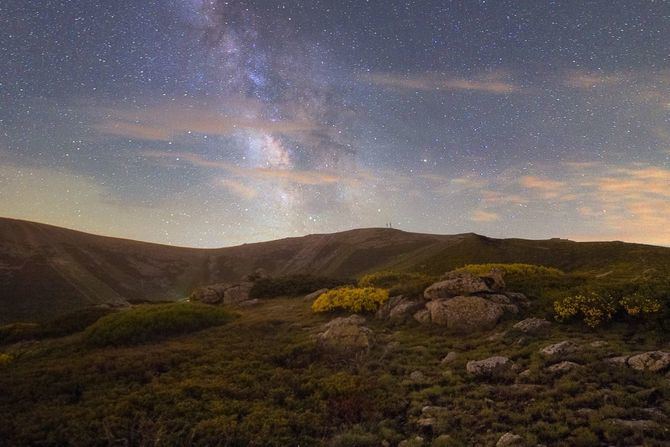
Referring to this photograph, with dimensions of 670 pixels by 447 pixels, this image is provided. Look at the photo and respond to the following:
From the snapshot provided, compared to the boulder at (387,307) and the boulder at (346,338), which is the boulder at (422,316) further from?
the boulder at (346,338)

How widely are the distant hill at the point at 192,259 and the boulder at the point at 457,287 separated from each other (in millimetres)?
32380

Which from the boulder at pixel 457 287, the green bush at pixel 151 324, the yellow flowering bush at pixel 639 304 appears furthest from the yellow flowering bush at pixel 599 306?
the green bush at pixel 151 324

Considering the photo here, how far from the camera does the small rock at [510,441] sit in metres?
8.71

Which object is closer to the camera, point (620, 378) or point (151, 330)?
point (620, 378)

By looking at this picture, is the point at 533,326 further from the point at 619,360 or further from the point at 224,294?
the point at 224,294

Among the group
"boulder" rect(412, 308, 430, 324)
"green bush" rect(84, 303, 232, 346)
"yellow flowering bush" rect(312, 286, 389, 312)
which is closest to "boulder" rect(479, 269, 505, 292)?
"boulder" rect(412, 308, 430, 324)

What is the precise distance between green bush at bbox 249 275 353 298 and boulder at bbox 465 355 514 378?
19.6 metres

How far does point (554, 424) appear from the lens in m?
9.19

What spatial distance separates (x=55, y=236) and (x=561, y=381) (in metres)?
154

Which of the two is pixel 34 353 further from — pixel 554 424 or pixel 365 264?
pixel 365 264

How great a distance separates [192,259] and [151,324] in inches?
5531

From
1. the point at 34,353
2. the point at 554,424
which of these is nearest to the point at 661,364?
the point at 554,424

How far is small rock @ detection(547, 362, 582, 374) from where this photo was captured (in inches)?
468

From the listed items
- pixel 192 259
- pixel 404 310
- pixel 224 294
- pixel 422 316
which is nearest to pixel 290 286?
pixel 224 294
